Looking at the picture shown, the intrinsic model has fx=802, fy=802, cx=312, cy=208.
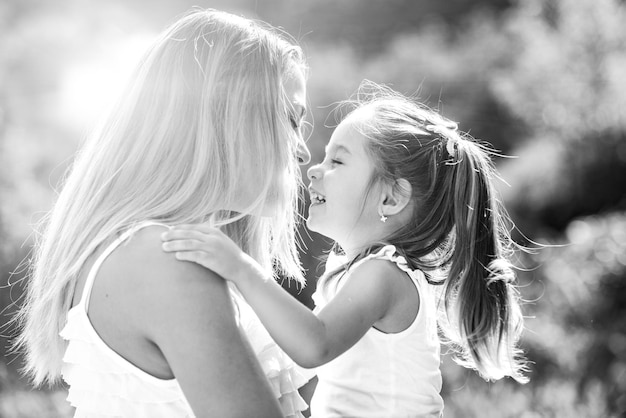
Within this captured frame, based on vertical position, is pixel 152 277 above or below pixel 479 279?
above

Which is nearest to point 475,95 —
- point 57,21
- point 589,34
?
point 589,34

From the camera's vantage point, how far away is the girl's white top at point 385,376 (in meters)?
1.53

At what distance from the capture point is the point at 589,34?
5.53 m

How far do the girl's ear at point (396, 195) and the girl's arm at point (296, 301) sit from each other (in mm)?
203

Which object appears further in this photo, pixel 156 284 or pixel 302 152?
pixel 302 152

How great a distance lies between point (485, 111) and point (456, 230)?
159 inches

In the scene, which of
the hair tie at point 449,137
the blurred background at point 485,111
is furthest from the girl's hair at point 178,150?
the blurred background at point 485,111

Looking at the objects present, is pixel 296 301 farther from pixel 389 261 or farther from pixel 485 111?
pixel 485 111

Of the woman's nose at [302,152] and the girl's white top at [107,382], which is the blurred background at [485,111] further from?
the girl's white top at [107,382]

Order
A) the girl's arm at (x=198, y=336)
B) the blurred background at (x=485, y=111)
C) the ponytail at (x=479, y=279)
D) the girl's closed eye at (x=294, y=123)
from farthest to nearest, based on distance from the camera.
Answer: the blurred background at (x=485, y=111) < the ponytail at (x=479, y=279) < the girl's closed eye at (x=294, y=123) < the girl's arm at (x=198, y=336)

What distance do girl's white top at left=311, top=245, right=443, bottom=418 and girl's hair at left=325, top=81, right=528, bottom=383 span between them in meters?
0.14

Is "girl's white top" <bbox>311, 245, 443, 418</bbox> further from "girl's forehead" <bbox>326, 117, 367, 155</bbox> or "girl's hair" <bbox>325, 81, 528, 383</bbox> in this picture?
"girl's forehead" <bbox>326, 117, 367, 155</bbox>

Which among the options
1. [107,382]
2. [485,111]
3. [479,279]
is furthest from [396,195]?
[485,111]

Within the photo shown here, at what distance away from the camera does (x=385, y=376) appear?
1529 mm
